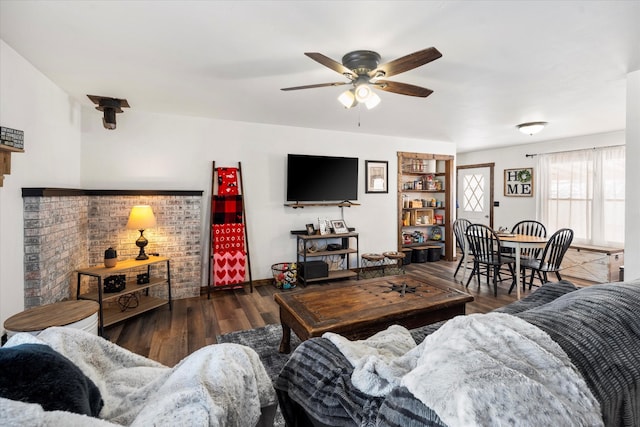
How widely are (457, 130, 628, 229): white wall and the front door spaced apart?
0.13 metres

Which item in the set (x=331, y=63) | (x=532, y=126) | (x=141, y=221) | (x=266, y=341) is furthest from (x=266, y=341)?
(x=532, y=126)

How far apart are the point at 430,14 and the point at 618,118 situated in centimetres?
416

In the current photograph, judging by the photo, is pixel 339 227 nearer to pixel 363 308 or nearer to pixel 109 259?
pixel 363 308

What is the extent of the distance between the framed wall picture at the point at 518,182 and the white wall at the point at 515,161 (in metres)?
0.08

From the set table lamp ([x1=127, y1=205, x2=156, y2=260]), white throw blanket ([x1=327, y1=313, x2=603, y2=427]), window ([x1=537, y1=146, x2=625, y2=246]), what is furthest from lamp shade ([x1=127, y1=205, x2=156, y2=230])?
window ([x1=537, y1=146, x2=625, y2=246])

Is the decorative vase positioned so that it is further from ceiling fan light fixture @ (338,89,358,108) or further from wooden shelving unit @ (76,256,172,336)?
ceiling fan light fixture @ (338,89,358,108)

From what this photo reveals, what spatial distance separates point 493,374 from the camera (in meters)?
0.66

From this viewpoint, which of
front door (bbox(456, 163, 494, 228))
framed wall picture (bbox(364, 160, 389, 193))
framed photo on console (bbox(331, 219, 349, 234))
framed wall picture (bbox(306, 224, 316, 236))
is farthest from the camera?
front door (bbox(456, 163, 494, 228))

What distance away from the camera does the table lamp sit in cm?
339

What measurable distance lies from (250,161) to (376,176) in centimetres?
224

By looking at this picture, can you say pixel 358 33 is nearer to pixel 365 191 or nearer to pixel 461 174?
pixel 365 191

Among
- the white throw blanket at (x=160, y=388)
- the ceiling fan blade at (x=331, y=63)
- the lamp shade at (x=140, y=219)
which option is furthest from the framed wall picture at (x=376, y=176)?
the white throw blanket at (x=160, y=388)

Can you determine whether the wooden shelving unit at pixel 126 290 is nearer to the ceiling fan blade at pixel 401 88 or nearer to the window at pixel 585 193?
the ceiling fan blade at pixel 401 88

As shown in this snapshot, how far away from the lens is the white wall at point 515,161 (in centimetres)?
555
